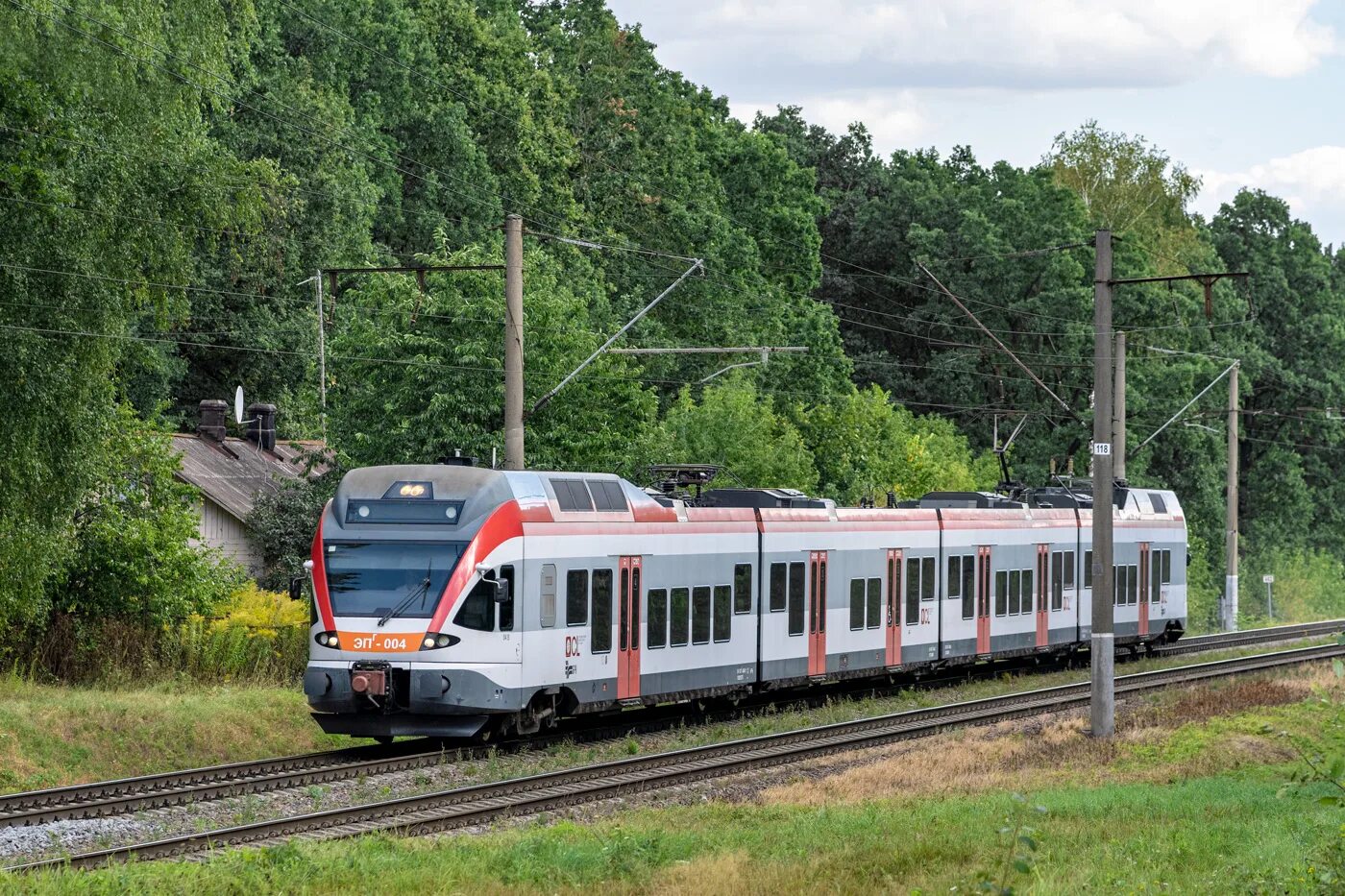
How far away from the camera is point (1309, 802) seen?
59.8 ft

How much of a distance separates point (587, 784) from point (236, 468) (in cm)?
3041

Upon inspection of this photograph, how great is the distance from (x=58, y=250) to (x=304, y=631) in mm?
9074

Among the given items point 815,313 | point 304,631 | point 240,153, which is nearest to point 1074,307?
point 815,313

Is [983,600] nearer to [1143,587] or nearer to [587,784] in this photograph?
[1143,587]

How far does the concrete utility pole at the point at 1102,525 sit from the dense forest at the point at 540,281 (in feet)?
4.10

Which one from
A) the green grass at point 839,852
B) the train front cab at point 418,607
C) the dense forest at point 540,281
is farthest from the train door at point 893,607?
the green grass at point 839,852

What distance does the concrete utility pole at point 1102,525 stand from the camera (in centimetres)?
2519

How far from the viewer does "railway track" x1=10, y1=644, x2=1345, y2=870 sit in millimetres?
16172

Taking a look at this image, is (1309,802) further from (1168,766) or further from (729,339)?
(729,339)

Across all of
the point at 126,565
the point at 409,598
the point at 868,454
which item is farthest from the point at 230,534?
the point at 409,598

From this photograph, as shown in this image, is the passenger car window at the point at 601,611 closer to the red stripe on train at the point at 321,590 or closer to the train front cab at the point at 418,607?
the train front cab at the point at 418,607

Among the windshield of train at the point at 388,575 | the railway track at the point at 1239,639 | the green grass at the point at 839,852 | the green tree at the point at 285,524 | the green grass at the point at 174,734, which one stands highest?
the windshield of train at the point at 388,575

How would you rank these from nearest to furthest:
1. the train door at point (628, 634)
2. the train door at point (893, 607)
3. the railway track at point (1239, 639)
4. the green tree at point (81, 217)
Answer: the green tree at point (81, 217) < the train door at point (628, 634) < the train door at point (893, 607) < the railway track at point (1239, 639)

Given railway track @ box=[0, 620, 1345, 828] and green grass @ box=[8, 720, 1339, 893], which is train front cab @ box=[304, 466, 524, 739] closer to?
railway track @ box=[0, 620, 1345, 828]
